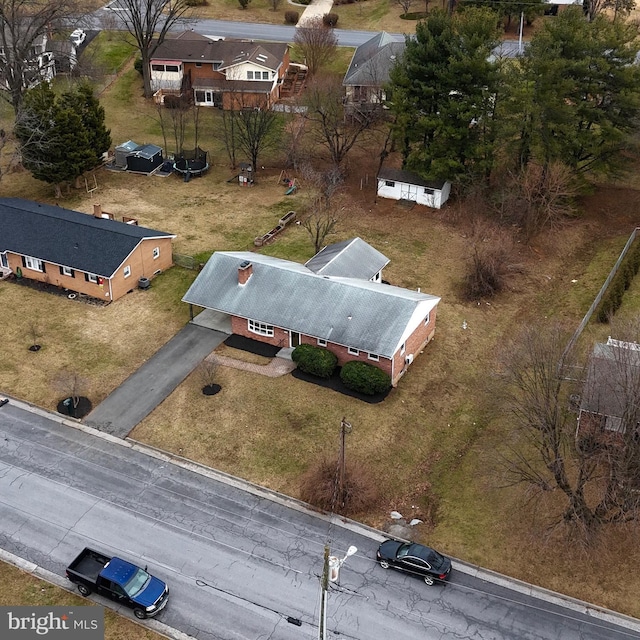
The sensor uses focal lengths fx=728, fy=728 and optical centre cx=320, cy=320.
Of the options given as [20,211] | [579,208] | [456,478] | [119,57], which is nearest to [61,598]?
[456,478]

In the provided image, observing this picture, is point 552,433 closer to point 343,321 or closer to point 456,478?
point 456,478

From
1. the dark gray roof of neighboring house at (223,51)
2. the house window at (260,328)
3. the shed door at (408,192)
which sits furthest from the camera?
the dark gray roof of neighboring house at (223,51)

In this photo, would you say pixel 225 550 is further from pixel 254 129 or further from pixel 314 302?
pixel 254 129

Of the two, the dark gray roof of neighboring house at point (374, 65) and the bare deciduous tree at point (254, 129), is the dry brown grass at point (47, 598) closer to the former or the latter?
the bare deciduous tree at point (254, 129)

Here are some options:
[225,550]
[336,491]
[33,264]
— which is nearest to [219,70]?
[33,264]

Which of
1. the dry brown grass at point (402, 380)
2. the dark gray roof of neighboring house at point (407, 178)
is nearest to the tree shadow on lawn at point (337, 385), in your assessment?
the dry brown grass at point (402, 380)
